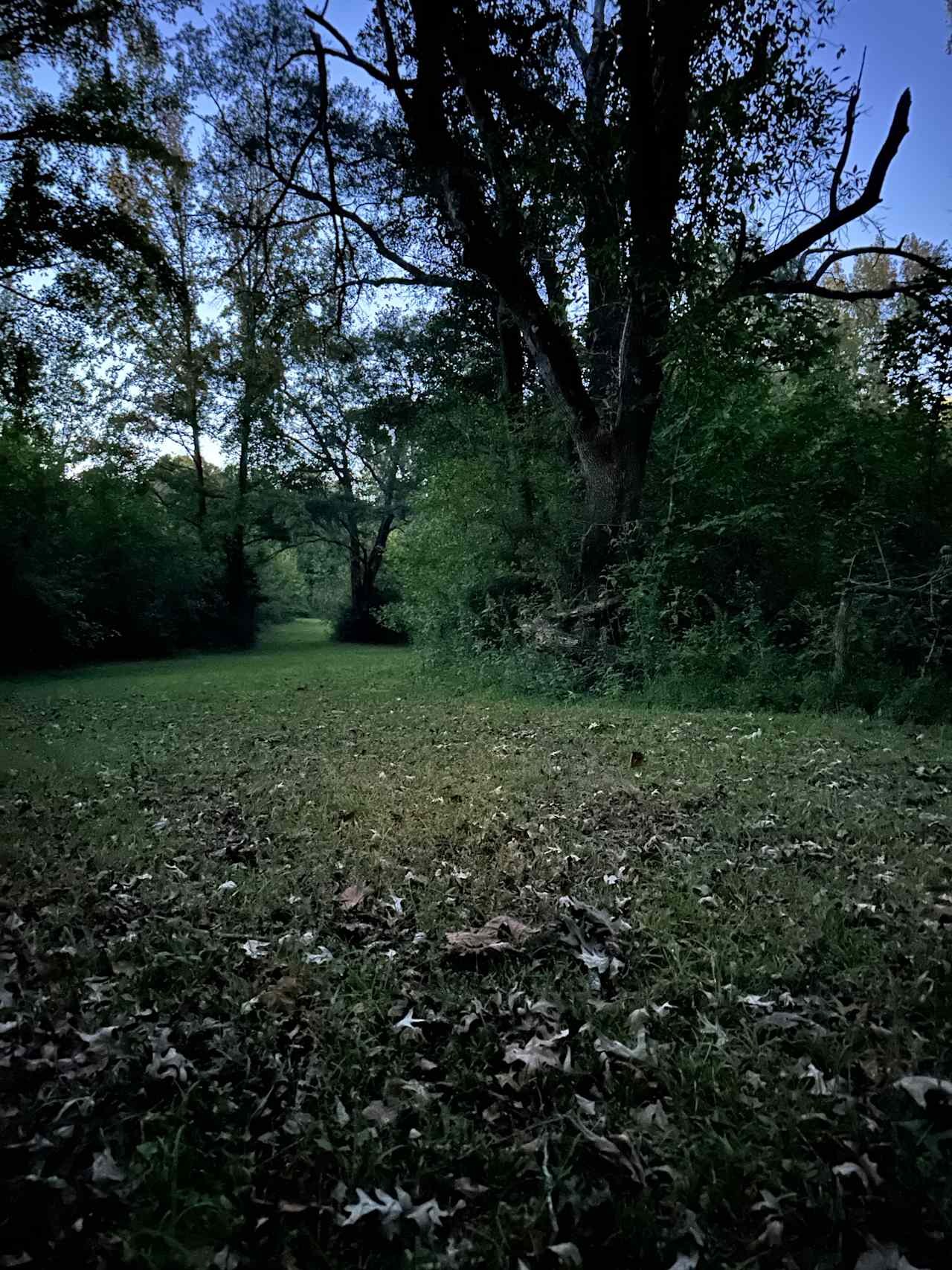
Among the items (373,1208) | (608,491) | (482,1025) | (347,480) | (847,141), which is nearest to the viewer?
(373,1208)

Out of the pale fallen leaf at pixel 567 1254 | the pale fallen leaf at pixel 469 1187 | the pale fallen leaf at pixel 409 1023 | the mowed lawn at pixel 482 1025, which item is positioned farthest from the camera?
the pale fallen leaf at pixel 409 1023

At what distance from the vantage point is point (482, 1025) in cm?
257

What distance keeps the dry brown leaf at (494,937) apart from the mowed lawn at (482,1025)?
0.02 m

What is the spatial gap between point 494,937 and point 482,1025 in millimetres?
653

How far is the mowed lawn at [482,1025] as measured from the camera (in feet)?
5.84

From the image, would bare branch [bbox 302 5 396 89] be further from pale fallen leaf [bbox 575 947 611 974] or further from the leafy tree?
pale fallen leaf [bbox 575 947 611 974]

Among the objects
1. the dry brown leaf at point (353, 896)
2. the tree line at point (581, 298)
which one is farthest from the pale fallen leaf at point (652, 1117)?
the tree line at point (581, 298)

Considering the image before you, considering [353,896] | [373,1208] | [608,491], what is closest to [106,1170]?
[373,1208]

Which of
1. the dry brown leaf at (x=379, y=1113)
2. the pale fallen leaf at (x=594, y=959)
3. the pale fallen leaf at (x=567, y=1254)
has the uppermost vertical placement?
the pale fallen leaf at (x=594, y=959)

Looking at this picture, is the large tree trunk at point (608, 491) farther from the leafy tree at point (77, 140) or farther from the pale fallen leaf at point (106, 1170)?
the pale fallen leaf at point (106, 1170)

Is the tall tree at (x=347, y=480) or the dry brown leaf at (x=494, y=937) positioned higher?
the tall tree at (x=347, y=480)

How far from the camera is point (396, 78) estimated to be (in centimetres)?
930

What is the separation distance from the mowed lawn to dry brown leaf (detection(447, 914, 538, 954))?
16 mm

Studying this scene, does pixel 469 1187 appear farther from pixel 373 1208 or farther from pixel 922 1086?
pixel 922 1086
